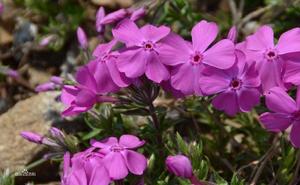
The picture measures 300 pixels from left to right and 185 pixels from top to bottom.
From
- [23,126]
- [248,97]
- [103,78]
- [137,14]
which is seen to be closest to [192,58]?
[248,97]

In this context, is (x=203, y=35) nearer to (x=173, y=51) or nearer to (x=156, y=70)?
(x=173, y=51)

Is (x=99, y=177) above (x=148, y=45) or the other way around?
the other way around

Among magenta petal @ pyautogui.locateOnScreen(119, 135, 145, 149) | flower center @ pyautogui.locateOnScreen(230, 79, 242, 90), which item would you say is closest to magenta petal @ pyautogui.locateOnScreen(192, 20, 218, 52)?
flower center @ pyautogui.locateOnScreen(230, 79, 242, 90)

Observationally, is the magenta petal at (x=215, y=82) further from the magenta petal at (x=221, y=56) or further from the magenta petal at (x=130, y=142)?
the magenta petal at (x=130, y=142)

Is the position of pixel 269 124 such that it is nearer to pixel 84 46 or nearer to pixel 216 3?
pixel 84 46

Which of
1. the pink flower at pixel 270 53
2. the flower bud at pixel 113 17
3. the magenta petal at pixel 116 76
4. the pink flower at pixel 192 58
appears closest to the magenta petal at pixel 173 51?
the pink flower at pixel 192 58
